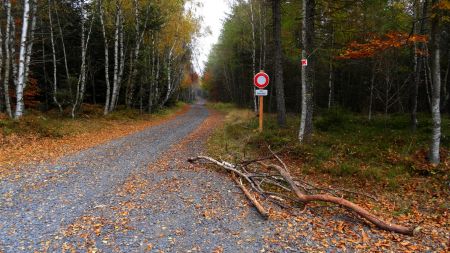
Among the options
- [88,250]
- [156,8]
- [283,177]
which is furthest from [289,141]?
[156,8]

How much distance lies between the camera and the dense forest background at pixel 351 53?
10.9 metres

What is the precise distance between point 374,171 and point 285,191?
2897 millimetres

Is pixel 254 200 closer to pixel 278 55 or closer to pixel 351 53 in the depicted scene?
pixel 278 55

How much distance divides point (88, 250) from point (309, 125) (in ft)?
28.7

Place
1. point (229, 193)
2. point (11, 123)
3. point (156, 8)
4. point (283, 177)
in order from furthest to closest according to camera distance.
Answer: point (156, 8) → point (11, 123) → point (283, 177) → point (229, 193)

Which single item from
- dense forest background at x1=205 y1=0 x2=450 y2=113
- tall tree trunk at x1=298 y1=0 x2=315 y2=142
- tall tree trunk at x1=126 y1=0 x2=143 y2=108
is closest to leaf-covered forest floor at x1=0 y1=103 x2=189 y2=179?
tall tree trunk at x1=126 y1=0 x2=143 y2=108

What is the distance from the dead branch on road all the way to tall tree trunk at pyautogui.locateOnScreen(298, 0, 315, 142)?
2.95 metres

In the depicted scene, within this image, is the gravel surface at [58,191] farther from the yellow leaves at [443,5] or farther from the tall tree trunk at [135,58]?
the tall tree trunk at [135,58]

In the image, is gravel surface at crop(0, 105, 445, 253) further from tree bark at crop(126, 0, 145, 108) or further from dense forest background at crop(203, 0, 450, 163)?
tree bark at crop(126, 0, 145, 108)

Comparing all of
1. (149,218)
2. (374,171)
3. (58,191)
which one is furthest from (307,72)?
(58,191)

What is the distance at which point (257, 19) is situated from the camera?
83.1ft

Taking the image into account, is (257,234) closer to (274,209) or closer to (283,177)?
(274,209)

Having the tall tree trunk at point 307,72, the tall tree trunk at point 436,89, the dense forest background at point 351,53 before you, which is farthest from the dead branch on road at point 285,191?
the dense forest background at point 351,53

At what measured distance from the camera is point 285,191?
7.25m
